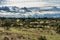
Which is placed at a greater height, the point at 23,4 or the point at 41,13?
the point at 23,4

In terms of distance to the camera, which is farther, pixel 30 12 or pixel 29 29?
pixel 30 12

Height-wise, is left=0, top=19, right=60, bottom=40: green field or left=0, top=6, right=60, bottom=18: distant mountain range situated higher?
left=0, top=6, right=60, bottom=18: distant mountain range

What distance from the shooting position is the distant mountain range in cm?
489

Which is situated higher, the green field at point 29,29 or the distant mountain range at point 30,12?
the distant mountain range at point 30,12

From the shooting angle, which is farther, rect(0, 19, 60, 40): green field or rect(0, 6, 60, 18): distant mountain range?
rect(0, 6, 60, 18): distant mountain range

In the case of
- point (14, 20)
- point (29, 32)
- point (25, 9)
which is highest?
point (25, 9)

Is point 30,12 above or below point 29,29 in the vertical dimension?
above

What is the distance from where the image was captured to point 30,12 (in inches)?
198

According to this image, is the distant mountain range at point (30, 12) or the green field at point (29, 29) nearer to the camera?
the green field at point (29, 29)

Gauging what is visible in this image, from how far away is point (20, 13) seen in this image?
496 cm

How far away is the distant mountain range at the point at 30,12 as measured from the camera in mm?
4895

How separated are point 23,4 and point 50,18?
97 cm

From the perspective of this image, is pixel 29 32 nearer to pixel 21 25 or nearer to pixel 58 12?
pixel 21 25

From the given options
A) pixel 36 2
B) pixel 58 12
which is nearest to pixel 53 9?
pixel 58 12
